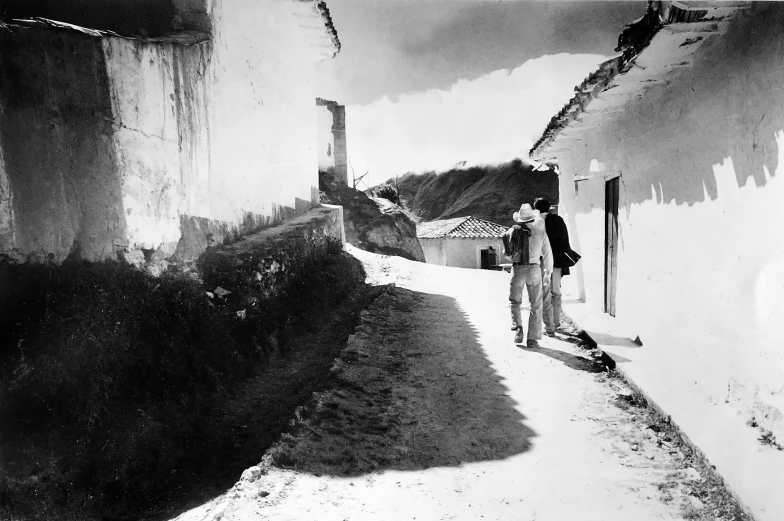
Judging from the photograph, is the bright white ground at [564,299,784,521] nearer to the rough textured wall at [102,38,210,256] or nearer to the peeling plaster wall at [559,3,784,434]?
the peeling plaster wall at [559,3,784,434]

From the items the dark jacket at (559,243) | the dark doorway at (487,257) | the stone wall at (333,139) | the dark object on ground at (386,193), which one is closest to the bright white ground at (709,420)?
the dark jacket at (559,243)

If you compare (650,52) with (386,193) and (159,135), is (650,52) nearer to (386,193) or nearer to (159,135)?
(159,135)

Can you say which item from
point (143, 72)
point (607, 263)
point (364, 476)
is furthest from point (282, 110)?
point (364, 476)

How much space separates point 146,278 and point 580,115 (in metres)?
4.26

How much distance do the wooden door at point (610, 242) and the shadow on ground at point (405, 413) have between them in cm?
151

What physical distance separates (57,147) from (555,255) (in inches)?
193

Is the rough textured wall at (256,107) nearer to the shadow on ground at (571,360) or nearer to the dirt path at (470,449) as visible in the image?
the dirt path at (470,449)

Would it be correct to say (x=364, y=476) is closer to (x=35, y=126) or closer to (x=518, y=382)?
(x=518, y=382)

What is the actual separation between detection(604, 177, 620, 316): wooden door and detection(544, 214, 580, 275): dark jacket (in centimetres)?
45

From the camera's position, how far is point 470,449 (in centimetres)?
344

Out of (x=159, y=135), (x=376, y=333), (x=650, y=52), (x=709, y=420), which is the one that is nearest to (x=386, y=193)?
(x=376, y=333)

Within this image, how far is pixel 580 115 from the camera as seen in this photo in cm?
500

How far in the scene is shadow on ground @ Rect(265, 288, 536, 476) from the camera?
330 cm

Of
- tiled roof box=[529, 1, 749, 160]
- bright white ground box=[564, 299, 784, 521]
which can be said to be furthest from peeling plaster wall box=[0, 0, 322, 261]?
bright white ground box=[564, 299, 784, 521]
